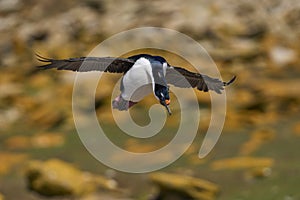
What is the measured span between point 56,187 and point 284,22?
32133 mm

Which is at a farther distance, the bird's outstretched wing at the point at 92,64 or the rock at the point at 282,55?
the rock at the point at 282,55

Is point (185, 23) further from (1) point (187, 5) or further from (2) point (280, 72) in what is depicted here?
(2) point (280, 72)

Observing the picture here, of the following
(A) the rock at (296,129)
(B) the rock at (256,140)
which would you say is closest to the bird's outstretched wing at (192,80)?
(B) the rock at (256,140)

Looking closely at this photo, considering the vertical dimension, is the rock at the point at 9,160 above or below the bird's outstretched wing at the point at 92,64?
above

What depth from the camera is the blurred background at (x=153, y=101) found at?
28436 millimetres

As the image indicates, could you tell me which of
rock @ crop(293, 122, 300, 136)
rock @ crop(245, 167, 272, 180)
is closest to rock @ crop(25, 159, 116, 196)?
→ rock @ crop(245, 167, 272, 180)

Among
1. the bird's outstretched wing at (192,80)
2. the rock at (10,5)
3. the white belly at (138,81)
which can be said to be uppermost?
the rock at (10,5)

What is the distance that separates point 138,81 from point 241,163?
2435 cm

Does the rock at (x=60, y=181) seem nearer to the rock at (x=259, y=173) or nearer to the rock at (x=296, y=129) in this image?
the rock at (x=259, y=173)

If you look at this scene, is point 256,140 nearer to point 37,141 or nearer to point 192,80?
point 37,141

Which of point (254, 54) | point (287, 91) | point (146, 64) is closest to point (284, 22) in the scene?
point (254, 54)

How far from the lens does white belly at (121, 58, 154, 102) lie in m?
6.72

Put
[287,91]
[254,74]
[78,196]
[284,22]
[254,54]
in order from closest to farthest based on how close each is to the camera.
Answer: [78,196], [287,91], [254,74], [254,54], [284,22]

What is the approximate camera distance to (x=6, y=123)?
146ft
